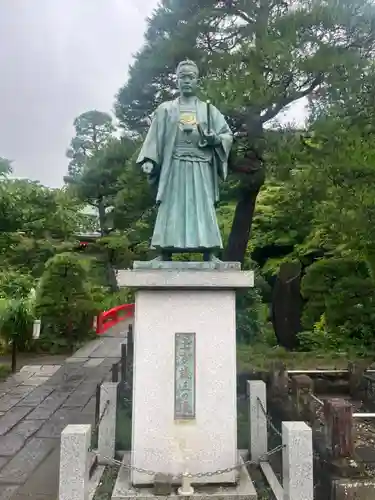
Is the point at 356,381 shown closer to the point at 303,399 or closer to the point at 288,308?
the point at 303,399

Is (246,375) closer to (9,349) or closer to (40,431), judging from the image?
(40,431)

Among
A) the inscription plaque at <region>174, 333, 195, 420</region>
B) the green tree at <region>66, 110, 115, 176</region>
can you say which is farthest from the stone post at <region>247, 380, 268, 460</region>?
the green tree at <region>66, 110, 115, 176</region>

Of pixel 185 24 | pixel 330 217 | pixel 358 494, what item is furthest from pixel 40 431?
pixel 185 24

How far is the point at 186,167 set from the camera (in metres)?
4.64

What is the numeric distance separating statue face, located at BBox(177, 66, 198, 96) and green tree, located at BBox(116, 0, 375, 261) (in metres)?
3.13

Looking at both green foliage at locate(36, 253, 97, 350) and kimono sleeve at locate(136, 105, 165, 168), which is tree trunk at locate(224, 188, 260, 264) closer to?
green foliage at locate(36, 253, 97, 350)

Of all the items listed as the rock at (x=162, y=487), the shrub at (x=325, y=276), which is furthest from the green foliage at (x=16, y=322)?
the rock at (x=162, y=487)

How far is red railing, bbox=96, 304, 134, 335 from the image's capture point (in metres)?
14.5

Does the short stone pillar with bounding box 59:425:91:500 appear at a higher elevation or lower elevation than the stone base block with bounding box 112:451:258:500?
higher

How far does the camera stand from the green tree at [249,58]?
793 cm

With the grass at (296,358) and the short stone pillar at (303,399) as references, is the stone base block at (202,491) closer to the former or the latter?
the short stone pillar at (303,399)

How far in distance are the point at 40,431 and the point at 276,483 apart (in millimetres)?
3449

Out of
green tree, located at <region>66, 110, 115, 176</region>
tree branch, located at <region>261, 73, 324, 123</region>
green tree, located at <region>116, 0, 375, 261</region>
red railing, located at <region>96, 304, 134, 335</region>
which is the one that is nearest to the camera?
green tree, located at <region>116, 0, 375, 261</region>

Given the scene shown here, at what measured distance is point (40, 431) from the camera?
6141 millimetres
